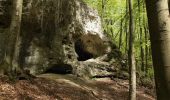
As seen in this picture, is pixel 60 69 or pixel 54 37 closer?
pixel 60 69

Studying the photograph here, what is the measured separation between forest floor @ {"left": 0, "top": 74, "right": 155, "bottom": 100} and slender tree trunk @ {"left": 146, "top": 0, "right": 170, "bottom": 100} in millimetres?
8812

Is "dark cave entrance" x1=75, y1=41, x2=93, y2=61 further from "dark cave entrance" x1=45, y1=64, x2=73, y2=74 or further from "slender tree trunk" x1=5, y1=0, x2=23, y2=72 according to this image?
"slender tree trunk" x1=5, y1=0, x2=23, y2=72

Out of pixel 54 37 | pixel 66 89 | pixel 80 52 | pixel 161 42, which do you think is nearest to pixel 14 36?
pixel 66 89

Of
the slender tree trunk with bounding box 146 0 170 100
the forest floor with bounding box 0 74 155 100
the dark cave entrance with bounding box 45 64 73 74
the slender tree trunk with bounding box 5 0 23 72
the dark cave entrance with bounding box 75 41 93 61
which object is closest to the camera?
the slender tree trunk with bounding box 146 0 170 100

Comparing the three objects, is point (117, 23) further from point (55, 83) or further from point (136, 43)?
point (55, 83)

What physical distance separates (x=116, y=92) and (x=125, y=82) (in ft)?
9.51

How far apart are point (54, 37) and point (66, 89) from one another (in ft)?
14.6

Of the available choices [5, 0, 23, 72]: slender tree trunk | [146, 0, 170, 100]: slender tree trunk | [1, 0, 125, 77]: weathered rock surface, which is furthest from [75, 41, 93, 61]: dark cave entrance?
[146, 0, 170, 100]: slender tree trunk

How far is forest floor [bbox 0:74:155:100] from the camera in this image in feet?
36.0

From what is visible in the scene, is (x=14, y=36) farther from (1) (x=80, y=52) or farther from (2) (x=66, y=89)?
(1) (x=80, y=52)

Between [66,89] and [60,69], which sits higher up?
[60,69]

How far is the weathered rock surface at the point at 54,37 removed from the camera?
16172 mm

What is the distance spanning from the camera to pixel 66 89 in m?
13.8

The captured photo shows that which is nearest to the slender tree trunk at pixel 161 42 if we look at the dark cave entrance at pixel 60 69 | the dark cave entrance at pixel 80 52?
the dark cave entrance at pixel 60 69
